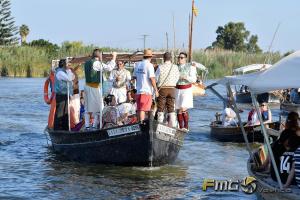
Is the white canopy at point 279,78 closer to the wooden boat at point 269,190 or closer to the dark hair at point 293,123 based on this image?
the dark hair at point 293,123

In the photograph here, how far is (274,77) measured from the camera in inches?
355

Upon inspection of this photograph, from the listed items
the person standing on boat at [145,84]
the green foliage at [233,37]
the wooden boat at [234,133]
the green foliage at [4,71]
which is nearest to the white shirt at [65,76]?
the person standing on boat at [145,84]

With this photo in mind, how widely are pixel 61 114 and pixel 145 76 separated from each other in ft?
9.42

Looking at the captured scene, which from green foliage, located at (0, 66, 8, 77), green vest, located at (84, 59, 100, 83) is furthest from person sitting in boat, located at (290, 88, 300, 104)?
green foliage, located at (0, 66, 8, 77)

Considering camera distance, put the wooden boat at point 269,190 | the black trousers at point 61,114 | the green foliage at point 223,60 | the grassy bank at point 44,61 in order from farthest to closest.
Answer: the green foliage at point 223,60 → the grassy bank at point 44,61 → the black trousers at point 61,114 → the wooden boat at point 269,190

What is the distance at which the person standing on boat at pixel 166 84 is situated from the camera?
14.1 metres

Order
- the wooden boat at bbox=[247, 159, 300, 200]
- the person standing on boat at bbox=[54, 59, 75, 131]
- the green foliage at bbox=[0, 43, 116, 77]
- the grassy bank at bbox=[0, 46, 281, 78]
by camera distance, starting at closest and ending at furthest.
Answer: the wooden boat at bbox=[247, 159, 300, 200] → the person standing on boat at bbox=[54, 59, 75, 131] → the green foliage at bbox=[0, 43, 116, 77] → the grassy bank at bbox=[0, 46, 281, 78]

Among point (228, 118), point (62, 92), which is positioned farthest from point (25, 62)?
point (62, 92)

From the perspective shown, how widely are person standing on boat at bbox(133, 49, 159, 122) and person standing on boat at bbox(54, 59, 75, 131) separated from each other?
2006 mm

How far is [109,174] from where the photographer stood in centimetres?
1402

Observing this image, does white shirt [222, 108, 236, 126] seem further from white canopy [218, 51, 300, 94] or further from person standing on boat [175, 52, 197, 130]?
white canopy [218, 51, 300, 94]

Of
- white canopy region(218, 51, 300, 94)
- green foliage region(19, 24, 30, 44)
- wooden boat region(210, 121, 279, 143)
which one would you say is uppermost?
green foliage region(19, 24, 30, 44)

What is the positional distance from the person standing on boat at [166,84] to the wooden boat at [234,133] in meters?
4.84

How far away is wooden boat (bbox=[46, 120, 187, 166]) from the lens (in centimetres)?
1380
